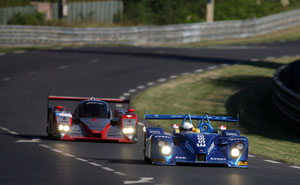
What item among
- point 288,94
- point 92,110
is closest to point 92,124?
point 92,110

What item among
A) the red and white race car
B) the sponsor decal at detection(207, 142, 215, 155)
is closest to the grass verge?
the sponsor decal at detection(207, 142, 215, 155)

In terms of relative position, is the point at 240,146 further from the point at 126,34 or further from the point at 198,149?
the point at 126,34

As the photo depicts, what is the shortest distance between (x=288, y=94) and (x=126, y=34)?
85.0 feet

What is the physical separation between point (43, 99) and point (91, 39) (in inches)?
845

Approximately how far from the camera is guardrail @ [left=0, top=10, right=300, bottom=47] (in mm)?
48469

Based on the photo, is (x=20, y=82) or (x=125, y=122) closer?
(x=125, y=122)

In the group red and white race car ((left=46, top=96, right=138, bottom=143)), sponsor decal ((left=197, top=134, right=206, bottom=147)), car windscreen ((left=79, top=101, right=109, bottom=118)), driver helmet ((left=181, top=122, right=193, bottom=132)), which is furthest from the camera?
car windscreen ((left=79, top=101, right=109, bottom=118))

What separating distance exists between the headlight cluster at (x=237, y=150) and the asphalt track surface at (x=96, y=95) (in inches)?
18.1

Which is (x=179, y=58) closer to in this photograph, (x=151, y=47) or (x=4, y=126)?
(x=151, y=47)

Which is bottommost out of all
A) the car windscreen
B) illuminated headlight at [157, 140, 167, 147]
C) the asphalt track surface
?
the asphalt track surface

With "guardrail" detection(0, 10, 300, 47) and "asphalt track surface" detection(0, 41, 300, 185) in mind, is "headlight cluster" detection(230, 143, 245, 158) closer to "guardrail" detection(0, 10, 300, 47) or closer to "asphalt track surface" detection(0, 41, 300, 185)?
"asphalt track surface" detection(0, 41, 300, 185)

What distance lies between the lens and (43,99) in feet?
96.9

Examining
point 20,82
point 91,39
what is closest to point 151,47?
point 91,39

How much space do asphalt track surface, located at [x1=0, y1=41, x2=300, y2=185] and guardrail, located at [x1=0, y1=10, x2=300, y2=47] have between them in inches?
88.3
